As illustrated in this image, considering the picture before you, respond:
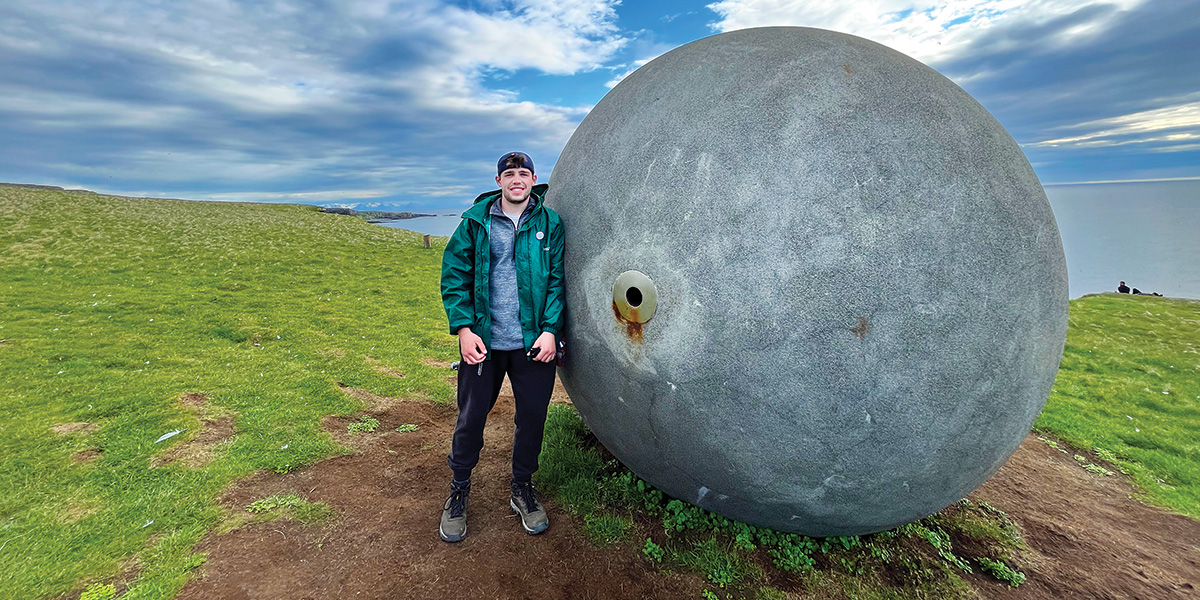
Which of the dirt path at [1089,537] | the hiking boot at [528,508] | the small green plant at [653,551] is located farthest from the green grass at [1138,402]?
the hiking boot at [528,508]

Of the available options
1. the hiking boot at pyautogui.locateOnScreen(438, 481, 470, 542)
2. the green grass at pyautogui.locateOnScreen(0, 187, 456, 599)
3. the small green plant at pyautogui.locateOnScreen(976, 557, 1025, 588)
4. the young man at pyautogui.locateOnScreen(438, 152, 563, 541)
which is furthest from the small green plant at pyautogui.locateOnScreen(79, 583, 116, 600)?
the small green plant at pyautogui.locateOnScreen(976, 557, 1025, 588)

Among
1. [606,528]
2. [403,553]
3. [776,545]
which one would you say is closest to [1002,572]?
[776,545]

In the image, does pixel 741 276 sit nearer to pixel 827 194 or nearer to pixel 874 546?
pixel 827 194

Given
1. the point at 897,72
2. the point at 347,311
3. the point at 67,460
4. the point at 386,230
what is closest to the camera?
the point at 897,72

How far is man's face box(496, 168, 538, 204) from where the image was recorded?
12.0ft

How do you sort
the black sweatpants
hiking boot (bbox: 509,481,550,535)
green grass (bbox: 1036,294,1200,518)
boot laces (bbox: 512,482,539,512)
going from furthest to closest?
green grass (bbox: 1036,294,1200,518)
boot laces (bbox: 512,482,539,512)
hiking boot (bbox: 509,481,550,535)
the black sweatpants

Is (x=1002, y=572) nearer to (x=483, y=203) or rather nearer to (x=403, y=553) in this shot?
(x=403, y=553)

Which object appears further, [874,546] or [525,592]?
[874,546]

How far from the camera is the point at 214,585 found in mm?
3594

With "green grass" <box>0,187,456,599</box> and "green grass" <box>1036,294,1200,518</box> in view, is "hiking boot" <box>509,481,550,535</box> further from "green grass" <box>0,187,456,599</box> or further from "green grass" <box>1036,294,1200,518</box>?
"green grass" <box>1036,294,1200,518</box>

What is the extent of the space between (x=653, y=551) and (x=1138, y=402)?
9190 mm

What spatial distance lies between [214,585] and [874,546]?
476 cm

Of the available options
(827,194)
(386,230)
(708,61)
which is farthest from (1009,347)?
(386,230)

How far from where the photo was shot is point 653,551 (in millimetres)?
4004
